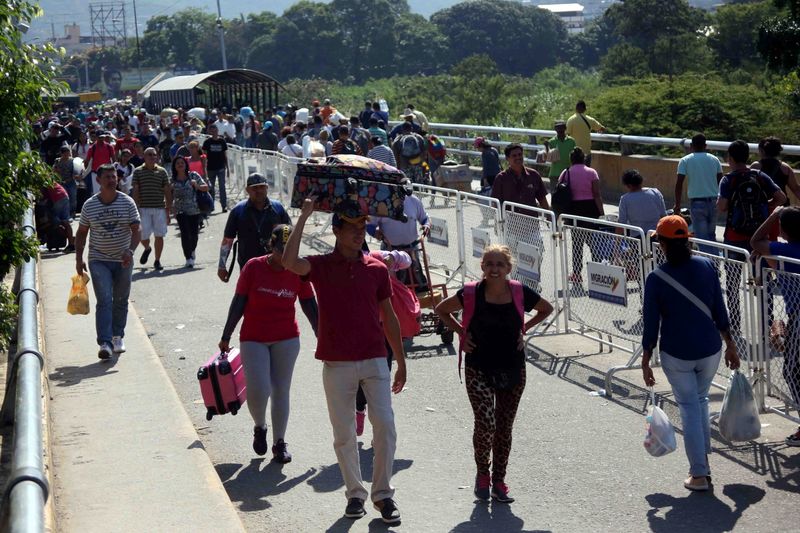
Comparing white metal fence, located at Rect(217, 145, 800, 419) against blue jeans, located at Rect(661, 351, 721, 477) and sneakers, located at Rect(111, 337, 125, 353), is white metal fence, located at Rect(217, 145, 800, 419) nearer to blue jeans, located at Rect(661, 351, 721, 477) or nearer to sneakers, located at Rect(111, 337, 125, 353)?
blue jeans, located at Rect(661, 351, 721, 477)

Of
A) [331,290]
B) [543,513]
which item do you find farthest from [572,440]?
[331,290]

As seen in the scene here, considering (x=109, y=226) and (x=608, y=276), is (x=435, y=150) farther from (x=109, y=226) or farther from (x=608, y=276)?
(x=608, y=276)

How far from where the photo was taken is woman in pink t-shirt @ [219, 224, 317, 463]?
8430 mm

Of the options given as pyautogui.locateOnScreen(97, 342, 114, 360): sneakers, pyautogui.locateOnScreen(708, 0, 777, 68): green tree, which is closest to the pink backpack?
pyautogui.locateOnScreen(97, 342, 114, 360): sneakers

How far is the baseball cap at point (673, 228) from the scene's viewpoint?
7641mm

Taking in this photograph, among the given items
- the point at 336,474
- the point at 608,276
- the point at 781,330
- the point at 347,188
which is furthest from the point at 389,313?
the point at 608,276

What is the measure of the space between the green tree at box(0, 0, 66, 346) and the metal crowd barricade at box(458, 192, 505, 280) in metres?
5.50

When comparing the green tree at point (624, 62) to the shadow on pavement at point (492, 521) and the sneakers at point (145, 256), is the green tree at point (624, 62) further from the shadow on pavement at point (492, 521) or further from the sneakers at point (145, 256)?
the shadow on pavement at point (492, 521)

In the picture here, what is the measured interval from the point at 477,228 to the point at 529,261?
155cm

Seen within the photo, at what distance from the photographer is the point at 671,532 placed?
694 cm

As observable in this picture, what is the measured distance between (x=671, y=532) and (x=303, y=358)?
5.97 m

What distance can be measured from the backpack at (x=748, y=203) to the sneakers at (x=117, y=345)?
6.04 m

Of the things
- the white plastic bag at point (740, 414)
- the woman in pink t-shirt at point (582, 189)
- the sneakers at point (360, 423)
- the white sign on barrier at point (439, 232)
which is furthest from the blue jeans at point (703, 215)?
the sneakers at point (360, 423)

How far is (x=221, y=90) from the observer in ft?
176
